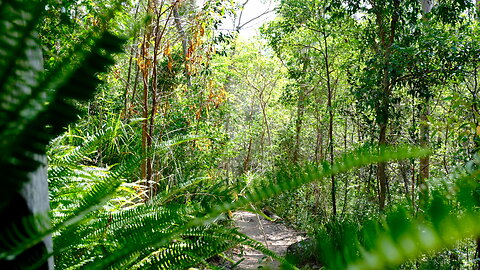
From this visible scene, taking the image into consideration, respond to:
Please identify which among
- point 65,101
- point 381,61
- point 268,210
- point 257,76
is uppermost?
point 257,76

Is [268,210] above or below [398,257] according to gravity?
below

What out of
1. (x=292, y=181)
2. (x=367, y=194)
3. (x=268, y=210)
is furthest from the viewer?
(x=268, y=210)

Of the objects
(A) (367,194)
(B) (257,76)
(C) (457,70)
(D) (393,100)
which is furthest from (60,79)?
(B) (257,76)

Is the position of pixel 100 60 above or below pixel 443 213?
above

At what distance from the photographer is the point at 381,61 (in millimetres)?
5160

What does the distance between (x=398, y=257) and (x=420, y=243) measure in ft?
0.04

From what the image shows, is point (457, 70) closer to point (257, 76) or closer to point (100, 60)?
point (100, 60)

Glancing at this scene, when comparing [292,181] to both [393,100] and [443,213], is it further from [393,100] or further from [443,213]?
[393,100]

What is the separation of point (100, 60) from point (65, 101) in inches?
1.2

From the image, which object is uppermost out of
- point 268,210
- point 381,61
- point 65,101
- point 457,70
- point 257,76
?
point 257,76

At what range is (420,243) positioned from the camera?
0.50 ft

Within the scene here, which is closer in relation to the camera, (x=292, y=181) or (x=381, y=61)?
(x=292, y=181)

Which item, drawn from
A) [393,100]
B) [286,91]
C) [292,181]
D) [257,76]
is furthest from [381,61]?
[257,76]

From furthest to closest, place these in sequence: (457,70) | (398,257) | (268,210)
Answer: (268,210) < (457,70) < (398,257)
